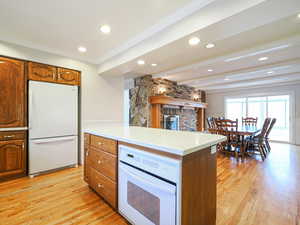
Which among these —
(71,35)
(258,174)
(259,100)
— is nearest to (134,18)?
(71,35)

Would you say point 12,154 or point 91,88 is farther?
point 91,88

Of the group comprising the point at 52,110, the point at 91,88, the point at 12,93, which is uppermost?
the point at 91,88

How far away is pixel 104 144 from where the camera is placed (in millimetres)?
1793

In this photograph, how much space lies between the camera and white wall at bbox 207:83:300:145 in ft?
18.0

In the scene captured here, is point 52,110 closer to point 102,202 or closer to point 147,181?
point 102,202

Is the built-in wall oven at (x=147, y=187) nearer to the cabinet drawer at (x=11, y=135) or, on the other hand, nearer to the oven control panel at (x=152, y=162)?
the oven control panel at (x=152, y=162)

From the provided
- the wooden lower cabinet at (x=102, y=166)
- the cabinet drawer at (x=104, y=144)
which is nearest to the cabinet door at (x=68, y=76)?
the wooden lower cabinet at (x=102, y=166)

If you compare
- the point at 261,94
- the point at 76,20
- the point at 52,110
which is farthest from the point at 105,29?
the point at 261,94

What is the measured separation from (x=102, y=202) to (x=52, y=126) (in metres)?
1.81

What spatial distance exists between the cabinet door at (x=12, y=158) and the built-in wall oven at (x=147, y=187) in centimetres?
219

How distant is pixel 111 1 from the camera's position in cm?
163

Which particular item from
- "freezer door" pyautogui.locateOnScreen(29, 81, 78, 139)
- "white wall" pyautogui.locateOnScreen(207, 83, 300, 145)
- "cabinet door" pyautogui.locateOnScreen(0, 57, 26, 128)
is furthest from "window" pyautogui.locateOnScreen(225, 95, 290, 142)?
"cabinet door" pyautogui.locateOnScreen(0, 57, 26, 128)

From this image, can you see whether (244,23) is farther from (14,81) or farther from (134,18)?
(14,81)

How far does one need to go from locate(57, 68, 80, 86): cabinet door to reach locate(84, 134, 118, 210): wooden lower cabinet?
1498mm
